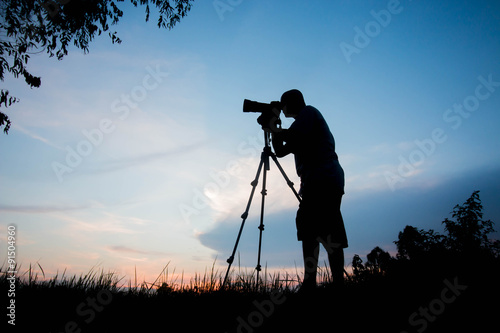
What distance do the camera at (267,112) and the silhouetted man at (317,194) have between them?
50 cm

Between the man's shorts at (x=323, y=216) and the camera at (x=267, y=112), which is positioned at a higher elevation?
the camera at (x=267, y=112)

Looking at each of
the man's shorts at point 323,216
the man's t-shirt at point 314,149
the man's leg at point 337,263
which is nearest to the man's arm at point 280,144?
the man's t-shirt at point 314,149

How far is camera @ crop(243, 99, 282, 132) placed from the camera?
3.77 metres

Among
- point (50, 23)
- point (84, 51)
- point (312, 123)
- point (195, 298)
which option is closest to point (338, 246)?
point (312, 123)

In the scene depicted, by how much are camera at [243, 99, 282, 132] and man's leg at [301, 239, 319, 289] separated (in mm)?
1634

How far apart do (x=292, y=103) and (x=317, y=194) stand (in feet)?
4.41

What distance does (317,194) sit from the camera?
10.1 ft

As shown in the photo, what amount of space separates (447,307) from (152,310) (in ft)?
9.52

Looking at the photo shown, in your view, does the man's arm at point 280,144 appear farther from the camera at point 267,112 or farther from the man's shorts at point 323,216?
the man's shorts at point 323,216

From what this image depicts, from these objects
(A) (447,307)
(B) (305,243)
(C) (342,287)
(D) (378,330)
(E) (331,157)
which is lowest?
(D) (378,330)

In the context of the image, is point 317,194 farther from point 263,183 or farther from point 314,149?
point 263,183

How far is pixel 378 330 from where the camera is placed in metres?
2.08

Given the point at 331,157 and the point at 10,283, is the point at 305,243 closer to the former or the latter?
the point at 331,157

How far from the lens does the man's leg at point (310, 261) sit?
9.82 ft
